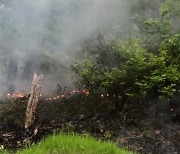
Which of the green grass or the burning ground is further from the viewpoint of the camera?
the burning ground

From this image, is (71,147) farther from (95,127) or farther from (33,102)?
(33,102)

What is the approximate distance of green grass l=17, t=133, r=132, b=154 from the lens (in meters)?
6.68

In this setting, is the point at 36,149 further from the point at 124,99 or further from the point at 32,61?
the point at 32,61

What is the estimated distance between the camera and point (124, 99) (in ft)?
31.1

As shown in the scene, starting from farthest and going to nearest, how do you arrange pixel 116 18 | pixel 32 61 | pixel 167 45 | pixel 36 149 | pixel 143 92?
1. pixel 32 61
2. pixel 116 18
3. pixel 167 45
4. pixel 143 92
5. pixel 36 149

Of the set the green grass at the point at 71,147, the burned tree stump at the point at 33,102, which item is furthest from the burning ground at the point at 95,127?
the green grass at the point at 71,147

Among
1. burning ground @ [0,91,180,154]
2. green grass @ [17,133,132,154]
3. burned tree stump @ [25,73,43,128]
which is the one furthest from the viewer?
burned tree stump @ [25,73,43,128]

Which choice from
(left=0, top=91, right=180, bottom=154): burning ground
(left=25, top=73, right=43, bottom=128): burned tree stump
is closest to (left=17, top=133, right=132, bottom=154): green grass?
(left=0, top=91, right=180, bottom=154): burning ground

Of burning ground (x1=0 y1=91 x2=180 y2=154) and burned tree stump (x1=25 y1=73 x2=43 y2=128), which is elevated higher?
burned tree stump (x1=25 y1=73 x2=43 y2=128)

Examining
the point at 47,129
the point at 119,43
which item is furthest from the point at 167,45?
the point at 47,129

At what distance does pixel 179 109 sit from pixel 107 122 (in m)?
1.86

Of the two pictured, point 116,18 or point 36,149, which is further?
point 116,18

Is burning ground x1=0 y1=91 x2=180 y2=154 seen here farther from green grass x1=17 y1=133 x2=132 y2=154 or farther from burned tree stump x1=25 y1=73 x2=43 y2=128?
green grass x1=17 y1=133 x2=132 y2=154

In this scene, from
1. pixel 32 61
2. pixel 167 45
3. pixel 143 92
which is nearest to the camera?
pixel 143 92
